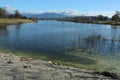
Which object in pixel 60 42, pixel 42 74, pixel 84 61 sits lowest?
pixel 60 42

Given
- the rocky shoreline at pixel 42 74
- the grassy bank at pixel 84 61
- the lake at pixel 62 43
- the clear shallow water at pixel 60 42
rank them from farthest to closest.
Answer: the clear shallow water at pixel 60 42 → the lake at pixel 62 43 → the grassy bank at pixel 84 61 → the rocky shoreline at pixel 42 74

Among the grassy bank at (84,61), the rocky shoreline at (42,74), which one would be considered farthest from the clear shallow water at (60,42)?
the rocky shoreline at (42,74)

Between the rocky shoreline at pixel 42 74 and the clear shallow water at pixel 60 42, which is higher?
the rocky shoreline at pixel 42 74

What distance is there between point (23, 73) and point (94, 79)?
520 cm

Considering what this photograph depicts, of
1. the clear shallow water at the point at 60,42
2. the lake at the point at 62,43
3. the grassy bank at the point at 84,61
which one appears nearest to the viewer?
the grassy bank at the point at 84,61

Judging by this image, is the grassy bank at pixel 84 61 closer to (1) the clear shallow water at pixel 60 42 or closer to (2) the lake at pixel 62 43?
(2) the lake at pixel 62 43

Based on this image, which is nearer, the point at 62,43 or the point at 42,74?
the point at 42,74

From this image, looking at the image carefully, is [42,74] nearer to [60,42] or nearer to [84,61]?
[84,61]

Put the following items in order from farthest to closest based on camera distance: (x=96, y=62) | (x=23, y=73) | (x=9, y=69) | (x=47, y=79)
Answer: (x=96, y=62), (x=9, y=69), (x=23, y=73), (x=47, y=79)

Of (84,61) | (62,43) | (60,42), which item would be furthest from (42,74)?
(60,42)

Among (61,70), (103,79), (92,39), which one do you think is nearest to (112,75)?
(103,79)

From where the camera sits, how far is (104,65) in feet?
80.3

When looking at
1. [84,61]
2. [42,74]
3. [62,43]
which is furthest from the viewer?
[62,43]

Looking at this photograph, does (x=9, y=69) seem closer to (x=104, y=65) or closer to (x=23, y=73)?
(x=23, y=73)
